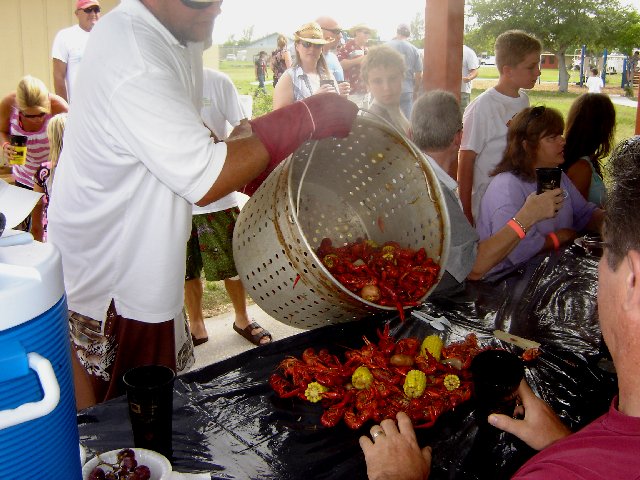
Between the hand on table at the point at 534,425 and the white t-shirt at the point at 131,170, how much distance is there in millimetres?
956

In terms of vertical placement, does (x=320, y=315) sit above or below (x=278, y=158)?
below

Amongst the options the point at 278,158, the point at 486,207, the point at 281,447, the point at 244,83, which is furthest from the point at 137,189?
the point at 244,83

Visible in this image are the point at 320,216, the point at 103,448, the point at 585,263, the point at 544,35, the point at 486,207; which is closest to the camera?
the point at 103,448

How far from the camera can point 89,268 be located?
1948mm

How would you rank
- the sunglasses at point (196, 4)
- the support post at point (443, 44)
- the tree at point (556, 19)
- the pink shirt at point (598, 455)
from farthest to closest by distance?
the tree at point (556, 19) → the support post at point (443, 44) → the sunglasses at point (196, 4) → the pink shirt at point (598, 455)

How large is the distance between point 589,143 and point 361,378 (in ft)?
9.69

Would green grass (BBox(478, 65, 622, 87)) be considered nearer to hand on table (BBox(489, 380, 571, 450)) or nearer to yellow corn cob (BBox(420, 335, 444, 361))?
yellow corn cob (BBox(420, 335, 444, 361))

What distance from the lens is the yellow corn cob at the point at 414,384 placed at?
5.31 ft

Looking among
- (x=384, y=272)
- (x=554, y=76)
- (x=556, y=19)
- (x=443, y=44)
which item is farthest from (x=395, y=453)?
(x=554, y=76)

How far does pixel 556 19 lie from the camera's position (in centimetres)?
1540

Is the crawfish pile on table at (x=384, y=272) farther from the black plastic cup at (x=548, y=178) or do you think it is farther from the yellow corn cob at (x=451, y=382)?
the black plastic cup at (x=548, y=178)

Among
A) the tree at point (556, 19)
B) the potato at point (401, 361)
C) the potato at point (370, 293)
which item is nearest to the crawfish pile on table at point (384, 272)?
the potato at point (370, 293)

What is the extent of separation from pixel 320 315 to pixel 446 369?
15.3 inches

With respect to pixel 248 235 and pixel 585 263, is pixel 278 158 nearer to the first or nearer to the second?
pixel 248 235
